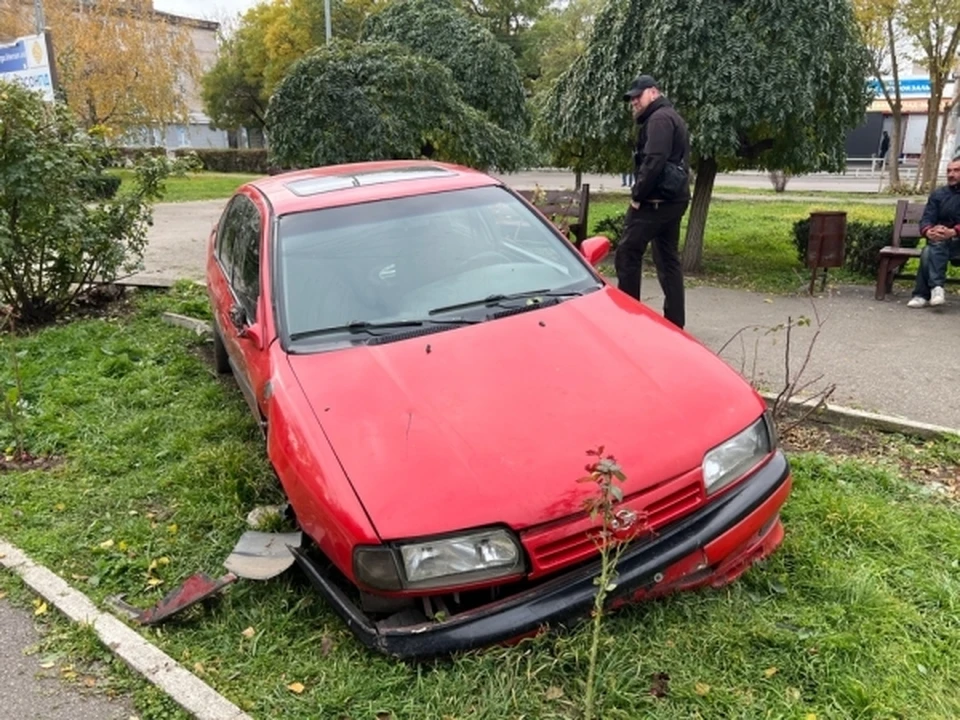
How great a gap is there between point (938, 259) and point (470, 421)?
636 centimetres

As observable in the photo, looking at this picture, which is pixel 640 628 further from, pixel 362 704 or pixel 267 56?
pixel 267 56

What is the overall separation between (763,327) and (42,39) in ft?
36.0

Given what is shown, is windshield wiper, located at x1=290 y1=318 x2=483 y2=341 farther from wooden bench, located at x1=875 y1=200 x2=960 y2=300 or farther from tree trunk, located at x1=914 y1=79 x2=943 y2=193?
tree trunk, located at x1=914 y1=79 x2=943 y2=193

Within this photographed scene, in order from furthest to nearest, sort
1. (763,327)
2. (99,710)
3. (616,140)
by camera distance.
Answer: (616,140) < (763,327) < (99,710)

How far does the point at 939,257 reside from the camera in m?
7.23

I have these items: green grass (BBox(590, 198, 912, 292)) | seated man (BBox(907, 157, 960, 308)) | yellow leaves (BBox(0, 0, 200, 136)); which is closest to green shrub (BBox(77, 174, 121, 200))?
green grass (BBox(590, 198, 912, 292))

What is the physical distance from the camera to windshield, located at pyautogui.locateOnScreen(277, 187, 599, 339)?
3.50 m

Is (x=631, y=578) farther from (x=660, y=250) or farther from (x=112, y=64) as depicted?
(x=112, y=64)

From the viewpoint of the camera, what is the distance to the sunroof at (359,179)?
13.8 ft

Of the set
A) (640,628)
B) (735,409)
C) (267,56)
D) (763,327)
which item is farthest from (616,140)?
(267,56)

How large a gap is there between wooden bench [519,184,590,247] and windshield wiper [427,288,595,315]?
18.6ft

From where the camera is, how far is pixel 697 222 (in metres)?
9.44

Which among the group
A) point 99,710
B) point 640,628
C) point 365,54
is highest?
point 365,54

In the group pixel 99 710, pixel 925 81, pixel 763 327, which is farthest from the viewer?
pixel 925 81
